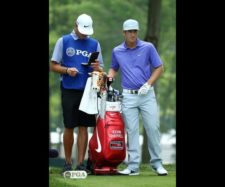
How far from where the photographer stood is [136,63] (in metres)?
11.4

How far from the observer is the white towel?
11016 mm

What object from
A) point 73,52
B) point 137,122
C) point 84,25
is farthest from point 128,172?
point 84,25

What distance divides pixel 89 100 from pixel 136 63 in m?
0.91

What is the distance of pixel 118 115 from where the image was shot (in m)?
11.5

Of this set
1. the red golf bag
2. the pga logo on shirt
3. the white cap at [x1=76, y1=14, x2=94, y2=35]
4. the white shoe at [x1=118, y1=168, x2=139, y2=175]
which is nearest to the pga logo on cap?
the red golf bag

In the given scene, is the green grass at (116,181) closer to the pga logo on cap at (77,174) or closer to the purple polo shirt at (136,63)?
the pga logo on cap at (77,174)

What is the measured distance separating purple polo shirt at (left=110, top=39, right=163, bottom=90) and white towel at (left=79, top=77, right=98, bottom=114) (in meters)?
0.55

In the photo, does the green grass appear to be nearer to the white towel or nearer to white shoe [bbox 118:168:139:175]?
white shoe [bbox 118:168:139:175]

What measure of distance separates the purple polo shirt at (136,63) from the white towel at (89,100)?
55cm

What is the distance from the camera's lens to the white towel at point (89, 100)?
11016mm
